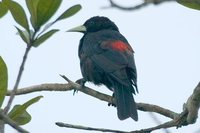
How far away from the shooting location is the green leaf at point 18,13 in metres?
2.57

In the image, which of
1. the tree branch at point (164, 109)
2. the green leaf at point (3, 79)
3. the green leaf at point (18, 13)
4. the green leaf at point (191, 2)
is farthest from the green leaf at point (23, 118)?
the green leaf at point (191, 2)

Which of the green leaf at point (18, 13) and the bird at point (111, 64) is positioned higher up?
the green leaf at point (18, 13)

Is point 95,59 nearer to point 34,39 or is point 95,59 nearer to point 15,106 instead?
point 15,106

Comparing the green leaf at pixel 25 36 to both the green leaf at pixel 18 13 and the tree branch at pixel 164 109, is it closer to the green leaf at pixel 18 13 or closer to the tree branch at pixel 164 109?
the green leaf at pixel 18 13

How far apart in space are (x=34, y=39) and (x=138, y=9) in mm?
569

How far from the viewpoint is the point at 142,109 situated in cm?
342

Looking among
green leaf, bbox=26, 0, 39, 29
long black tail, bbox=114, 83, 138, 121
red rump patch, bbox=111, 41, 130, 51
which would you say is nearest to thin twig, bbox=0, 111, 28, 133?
green leaf, bbox=26, 0, 39, 29

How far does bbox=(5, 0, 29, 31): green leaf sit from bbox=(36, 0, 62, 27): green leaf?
0.36ft

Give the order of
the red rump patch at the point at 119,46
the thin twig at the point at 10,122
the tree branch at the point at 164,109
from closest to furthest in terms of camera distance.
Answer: the thin twig at the point at 10,122 < the tree branch at the point at 164,109 < the red rump patch at the point at 119,46

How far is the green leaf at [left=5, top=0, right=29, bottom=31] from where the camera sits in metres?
2.57

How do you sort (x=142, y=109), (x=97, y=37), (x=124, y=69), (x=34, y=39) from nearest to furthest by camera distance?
(x=34, y=39) → (x=142, y=109) → (x=124, y=69) → (x=97, y=37)

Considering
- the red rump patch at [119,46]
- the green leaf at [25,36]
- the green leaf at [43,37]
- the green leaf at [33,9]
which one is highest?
the green leaf at [33,9]

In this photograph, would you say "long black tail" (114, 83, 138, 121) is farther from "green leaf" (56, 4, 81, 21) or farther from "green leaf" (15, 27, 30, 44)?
"green leaf" (15, 27, 30, 44)

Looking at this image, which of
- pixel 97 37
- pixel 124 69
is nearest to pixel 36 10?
pixel 124 69
